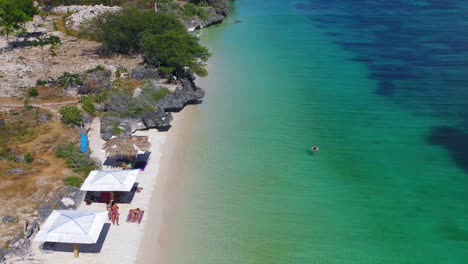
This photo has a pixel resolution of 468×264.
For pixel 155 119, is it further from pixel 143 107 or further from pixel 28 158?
pixel 28 158

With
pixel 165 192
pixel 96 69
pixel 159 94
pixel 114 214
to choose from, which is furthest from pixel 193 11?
pixel 114 214

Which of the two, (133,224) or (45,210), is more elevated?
(45,210)

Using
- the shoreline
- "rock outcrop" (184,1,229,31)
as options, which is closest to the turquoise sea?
the shoreline

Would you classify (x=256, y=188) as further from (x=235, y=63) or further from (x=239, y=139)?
(x=235, y=63)

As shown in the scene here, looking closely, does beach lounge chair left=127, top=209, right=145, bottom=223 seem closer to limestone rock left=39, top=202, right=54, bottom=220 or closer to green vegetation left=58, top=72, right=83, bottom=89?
limestone rock left=39, top=202, right=54, bottom=220

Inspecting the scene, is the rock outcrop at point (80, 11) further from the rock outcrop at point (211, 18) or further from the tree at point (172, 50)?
the tree at point (172, 50)

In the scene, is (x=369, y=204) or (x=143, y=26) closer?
(x=369, y=204)

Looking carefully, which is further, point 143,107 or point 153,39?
point 153,39

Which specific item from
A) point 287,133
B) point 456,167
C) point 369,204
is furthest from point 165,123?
point 456,167
